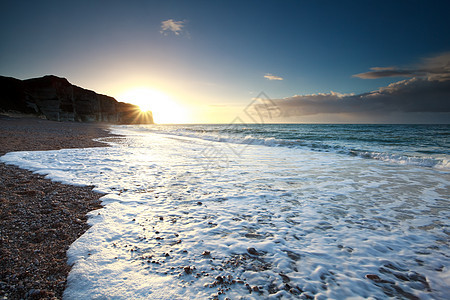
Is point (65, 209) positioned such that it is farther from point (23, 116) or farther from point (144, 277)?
point (23, 116)

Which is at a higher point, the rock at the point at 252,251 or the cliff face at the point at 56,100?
the cliff face at the point at 56,100

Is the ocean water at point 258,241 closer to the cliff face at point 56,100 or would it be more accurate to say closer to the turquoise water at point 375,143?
the turquoise water at point 375,143

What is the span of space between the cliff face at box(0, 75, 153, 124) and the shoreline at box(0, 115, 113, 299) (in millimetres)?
68590

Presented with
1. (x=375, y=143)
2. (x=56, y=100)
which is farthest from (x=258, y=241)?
(x=56, y=100)

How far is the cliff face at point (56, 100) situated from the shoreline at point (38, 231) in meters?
68.6

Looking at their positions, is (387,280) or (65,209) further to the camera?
(65,209)

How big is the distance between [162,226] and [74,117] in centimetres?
9676

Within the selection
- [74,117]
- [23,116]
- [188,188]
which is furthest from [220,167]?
[74,117]

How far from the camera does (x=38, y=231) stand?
312 cm

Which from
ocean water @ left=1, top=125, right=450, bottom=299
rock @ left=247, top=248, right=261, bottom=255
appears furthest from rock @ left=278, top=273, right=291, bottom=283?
rock @ left=247, top=248, right=261, bottom=255

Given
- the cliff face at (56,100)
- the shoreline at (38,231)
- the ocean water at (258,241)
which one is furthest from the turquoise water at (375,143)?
the cliff face at (56,100)

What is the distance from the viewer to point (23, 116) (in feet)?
175

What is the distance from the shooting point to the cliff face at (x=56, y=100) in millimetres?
56531

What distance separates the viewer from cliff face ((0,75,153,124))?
56.5 m
